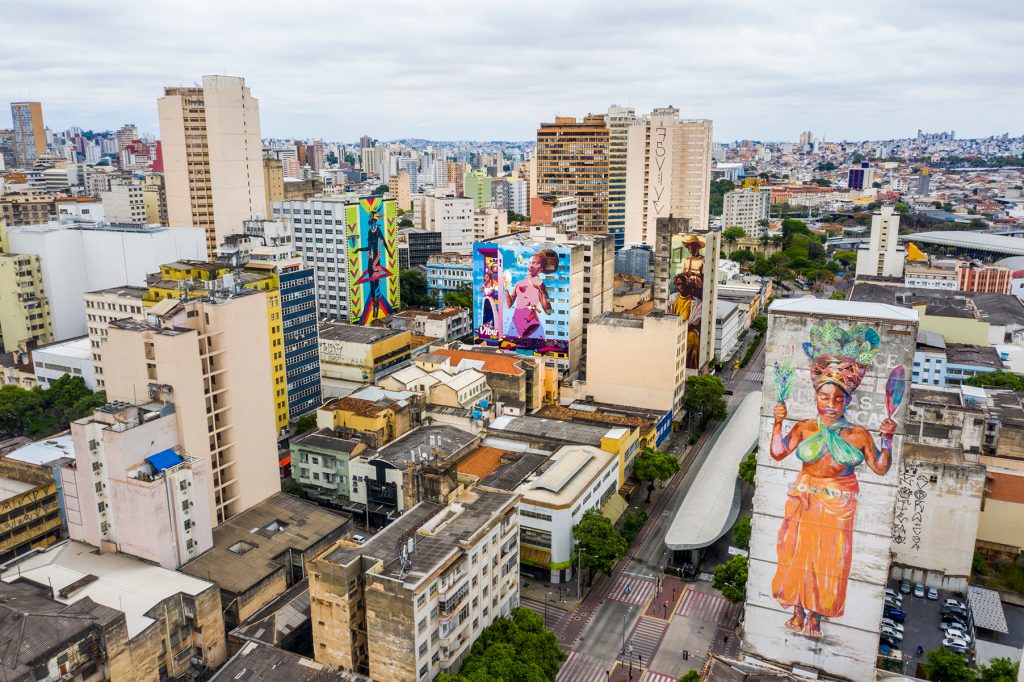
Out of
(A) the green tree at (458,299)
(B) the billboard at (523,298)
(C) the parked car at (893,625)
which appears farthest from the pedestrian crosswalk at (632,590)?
(A) the green tree at (458,299)

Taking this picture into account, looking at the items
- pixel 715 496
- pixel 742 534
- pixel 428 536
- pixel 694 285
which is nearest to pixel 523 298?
pixel 694 285

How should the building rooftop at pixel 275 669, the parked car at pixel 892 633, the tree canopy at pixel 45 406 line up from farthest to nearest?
the tree canopy at pixel 45 406 < the parked car at pixel 892 633 < the building rooftop at pixel 275 669

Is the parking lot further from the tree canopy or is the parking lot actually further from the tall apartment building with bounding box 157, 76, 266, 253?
the tall apartment building with bounding box 157, 76, 266, 253

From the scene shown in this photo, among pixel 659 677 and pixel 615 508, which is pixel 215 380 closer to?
pixel 615 508

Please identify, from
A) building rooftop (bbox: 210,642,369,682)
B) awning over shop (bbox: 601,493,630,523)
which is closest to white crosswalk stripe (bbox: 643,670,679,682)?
awning over shop (bbox: 601,493,630,523)

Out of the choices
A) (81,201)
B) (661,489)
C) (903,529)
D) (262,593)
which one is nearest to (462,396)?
(661,489)

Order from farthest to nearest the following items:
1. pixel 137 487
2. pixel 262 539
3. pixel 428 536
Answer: pixel 262 539, pixel 137 487, pixel 428 536

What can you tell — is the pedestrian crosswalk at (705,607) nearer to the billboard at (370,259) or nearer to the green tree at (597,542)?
the green tree at (597,542)
